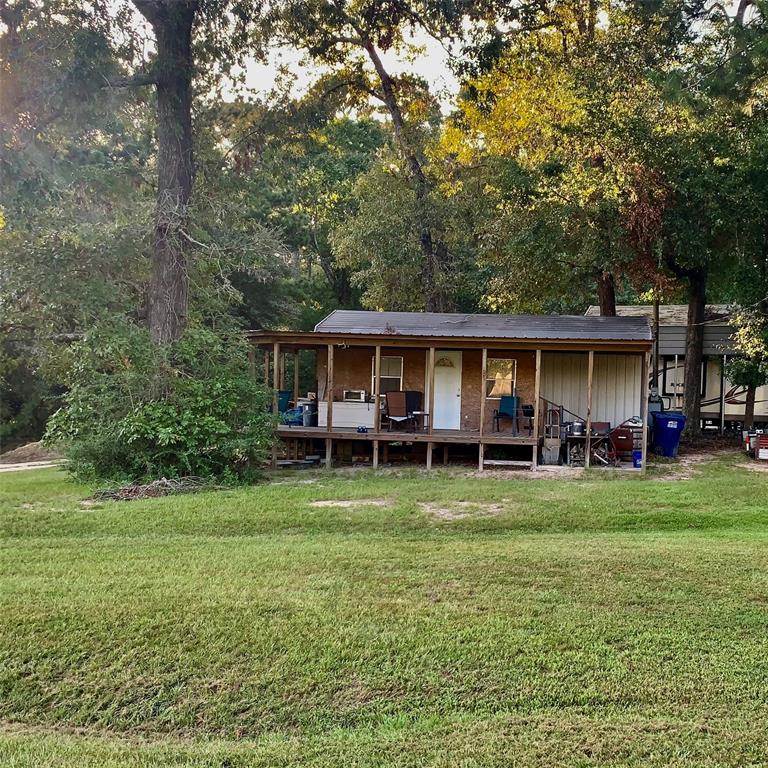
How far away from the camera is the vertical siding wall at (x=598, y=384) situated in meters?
15.5

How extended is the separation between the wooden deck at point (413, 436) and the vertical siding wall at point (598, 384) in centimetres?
215

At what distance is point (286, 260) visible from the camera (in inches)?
570

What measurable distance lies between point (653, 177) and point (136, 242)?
38.3 ft

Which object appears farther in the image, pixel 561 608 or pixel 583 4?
pixel 583 4

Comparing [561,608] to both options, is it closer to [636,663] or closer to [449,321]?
[636,663]

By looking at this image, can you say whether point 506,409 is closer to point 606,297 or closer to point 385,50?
point 606,297

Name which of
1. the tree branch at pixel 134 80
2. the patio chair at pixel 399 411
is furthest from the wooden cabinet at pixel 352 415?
the tree branch at pixel 134 80

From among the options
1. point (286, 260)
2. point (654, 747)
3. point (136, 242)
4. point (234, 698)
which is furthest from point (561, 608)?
point (136, 242)

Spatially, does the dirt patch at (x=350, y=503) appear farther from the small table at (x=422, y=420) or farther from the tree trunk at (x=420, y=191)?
the tree trunk at (x=420, y=191)

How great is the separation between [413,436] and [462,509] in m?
4.65

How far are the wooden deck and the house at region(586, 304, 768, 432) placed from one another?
6.82 m

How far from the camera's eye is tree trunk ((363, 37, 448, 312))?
21.9 metres

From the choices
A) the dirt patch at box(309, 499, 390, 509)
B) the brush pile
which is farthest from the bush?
the dirt patch at box(309, 499, 390, 509)

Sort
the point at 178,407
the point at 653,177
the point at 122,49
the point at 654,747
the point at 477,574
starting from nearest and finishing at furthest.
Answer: the point at 654,747 < the point at 477,574 < the point at 178,407 < the point at 122,49 < the point at 653,177
